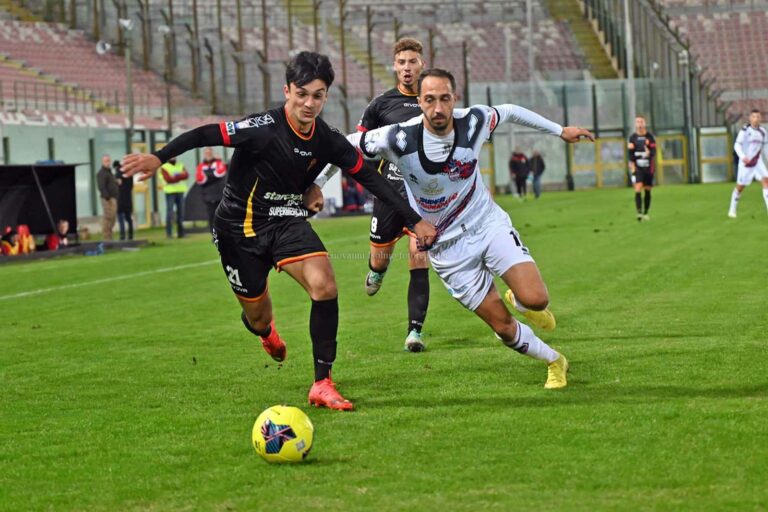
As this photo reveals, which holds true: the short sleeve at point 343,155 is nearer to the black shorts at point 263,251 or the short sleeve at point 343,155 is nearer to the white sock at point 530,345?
the black shorts at point 263,251

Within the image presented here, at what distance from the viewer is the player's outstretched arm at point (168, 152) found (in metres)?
7.89

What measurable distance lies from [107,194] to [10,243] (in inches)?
204

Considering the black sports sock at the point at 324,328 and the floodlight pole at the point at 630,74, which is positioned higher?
the floodlight pole at the point at 630,74

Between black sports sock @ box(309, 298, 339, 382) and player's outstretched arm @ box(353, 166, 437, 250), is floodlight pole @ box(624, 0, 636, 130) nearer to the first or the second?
player's outstretched arm @ box(353, 166, 437, 250)

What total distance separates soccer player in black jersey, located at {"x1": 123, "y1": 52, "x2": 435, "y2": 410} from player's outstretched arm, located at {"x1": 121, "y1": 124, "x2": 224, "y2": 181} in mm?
10

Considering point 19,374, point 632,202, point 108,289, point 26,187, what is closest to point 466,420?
point 19,374

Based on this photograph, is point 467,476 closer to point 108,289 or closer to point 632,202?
point 108,289

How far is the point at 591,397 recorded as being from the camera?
825 cm

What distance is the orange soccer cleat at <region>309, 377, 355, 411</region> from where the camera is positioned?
26.9 ft

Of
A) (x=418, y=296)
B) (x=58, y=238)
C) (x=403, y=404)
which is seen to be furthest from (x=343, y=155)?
(x=58, y=238)

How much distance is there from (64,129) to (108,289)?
1885cm

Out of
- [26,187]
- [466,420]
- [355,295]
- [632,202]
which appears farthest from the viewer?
[632,202]

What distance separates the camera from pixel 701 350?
1019cm

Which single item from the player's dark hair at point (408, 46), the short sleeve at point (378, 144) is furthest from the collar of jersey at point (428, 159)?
the player's dark hair at point (408, 46)
